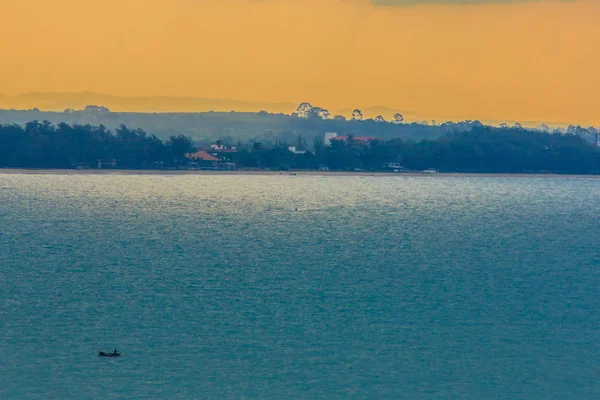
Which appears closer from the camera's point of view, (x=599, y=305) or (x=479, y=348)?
(x=479, y=348)

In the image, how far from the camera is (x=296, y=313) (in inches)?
1822

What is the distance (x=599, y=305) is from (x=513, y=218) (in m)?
72.2

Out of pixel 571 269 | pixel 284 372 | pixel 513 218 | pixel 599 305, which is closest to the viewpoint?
pixel 284 372

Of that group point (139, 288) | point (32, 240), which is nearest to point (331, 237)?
point (32, 240)

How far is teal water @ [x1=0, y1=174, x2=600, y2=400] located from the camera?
34.5 metres

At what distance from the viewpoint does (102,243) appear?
79500 mm

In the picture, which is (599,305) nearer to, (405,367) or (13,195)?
(405,367)

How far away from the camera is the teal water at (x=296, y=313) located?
3450cm

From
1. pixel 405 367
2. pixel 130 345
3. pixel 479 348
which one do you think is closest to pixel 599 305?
pixel 479 348

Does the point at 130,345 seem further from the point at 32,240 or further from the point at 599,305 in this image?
the point at 32,240

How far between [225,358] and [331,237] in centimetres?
5085

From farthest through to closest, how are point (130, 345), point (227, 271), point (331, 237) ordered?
point (331, 237)
point (227, 271)
point (130, 345)

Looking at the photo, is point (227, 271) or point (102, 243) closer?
point (227, 271)

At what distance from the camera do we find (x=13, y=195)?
157 metres
